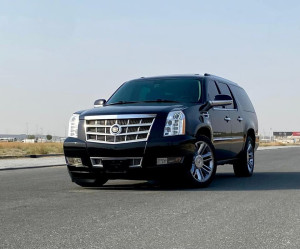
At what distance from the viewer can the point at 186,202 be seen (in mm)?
7539

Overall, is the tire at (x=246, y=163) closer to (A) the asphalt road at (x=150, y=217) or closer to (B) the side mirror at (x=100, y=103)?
(A) the asphalt road at (x=150, y=217)

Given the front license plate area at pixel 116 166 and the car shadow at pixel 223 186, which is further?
the car shadow at pixel 223 186

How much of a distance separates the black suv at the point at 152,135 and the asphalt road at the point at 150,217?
1.15 feet

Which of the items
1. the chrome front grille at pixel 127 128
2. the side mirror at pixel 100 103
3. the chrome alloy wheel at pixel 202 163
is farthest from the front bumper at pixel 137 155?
the side mirror at pixel 100 103

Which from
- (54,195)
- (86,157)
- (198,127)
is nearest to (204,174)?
(198,127)

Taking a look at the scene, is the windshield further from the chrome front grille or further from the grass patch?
the grass patch

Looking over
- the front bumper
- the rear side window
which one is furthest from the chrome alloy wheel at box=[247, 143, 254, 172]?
the front bumper

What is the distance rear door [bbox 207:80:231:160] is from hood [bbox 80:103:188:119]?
1.14 meters

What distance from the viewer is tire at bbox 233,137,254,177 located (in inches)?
485

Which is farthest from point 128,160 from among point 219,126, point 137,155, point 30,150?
point 30,150

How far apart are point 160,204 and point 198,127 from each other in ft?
8.11

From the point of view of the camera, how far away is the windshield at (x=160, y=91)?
10.1 m

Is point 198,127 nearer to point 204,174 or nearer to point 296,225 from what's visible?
point 204,174

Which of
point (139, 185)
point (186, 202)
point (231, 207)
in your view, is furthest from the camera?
point (139, 185)
